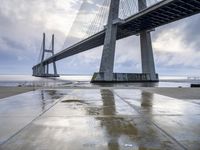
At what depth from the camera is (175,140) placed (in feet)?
13.9

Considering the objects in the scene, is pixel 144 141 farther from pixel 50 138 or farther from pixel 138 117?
pixel 138 117

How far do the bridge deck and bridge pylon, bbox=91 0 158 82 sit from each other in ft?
6.54

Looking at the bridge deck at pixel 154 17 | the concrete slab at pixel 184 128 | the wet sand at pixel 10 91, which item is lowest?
the concrete slab at pixel 184 128

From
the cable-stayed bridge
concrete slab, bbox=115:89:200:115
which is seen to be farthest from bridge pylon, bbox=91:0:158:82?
concrete slab, bbox=115:89:200:115

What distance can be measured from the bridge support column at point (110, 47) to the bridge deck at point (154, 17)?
1.96m

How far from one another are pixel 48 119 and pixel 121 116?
77.9 inches

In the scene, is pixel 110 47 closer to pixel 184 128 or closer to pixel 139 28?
pixel 139 28

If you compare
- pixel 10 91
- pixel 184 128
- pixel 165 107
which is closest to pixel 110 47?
pixel 10 91

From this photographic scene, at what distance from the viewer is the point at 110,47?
1623 inches

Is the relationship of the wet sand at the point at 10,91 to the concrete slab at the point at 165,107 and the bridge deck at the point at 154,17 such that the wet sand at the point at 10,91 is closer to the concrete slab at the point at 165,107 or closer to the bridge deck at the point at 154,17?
the concrete slab at the point at 165,107

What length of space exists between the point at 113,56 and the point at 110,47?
170 centimetres

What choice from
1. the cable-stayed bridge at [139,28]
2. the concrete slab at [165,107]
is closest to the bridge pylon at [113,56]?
the cable-stayed bridge at [139,28]

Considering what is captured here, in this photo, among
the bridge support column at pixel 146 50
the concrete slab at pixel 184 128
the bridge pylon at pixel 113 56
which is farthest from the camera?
the bridge support column at pixel 146 50

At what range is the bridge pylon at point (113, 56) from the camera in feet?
136
